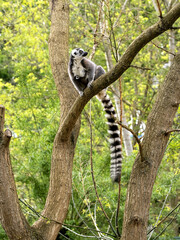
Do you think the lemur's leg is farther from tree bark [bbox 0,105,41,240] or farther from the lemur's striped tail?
tree bark [bbox 0,105,41,240]

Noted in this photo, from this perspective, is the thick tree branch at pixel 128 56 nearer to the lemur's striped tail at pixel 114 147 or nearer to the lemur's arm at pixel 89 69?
the lemur's striped tail at pixel 114 147

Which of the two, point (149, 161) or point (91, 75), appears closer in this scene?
point (149, 161)

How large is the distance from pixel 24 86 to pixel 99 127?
71.8 inches

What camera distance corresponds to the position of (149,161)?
280 centimetres

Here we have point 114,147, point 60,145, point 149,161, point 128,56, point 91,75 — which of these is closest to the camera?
point 128,56

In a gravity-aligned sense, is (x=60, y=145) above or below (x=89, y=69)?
below

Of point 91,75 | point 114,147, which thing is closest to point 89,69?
point 91,75

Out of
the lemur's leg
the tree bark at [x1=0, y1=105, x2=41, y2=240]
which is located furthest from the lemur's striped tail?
the tree bark at [x1=0, y1=105, x2=41, y2=240]

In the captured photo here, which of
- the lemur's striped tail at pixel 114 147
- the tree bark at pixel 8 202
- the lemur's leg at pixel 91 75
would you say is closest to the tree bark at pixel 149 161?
the lemur's striped tail at pixel 114 147

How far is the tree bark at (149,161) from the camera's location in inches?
107

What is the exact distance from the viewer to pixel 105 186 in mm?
5867

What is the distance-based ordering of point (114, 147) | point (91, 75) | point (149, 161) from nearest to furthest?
point (149, 161) → point (114, 147) → point (91, 75)

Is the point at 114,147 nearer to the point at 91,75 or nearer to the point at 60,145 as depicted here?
the point at 60,145

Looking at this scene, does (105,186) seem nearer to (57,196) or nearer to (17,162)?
(17,162)
